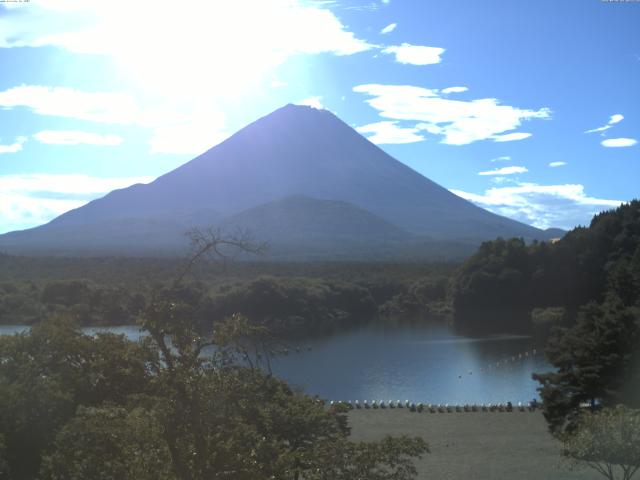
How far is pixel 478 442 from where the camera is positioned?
13.6 meters

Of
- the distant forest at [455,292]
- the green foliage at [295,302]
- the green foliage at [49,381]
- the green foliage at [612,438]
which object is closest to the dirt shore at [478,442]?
the green foliage at [612,438]

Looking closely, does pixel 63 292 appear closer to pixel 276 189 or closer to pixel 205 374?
pixel 205 374

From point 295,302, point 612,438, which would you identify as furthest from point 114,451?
point 295,302

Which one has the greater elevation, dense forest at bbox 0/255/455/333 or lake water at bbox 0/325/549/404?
dense forest at bbox 0/255/455/333

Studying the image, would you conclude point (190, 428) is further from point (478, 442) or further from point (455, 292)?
point (455, 292)

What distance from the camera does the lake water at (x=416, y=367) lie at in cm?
2045

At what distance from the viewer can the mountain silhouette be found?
274ft

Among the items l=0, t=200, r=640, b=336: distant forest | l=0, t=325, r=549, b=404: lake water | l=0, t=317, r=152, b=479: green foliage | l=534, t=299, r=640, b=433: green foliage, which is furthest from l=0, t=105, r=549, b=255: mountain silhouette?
l=0, t=317, r=152, b=479: green foliage

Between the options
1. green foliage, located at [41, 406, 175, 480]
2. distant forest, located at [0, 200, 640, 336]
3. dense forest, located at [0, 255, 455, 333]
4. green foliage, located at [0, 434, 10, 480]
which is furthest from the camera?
distant forest, located at [0, 200, 640, 336]

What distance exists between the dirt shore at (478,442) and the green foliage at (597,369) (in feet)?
2.09

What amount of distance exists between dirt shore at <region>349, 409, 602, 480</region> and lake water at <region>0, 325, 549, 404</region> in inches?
126

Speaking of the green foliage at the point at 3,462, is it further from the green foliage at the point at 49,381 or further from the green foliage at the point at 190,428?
the green foliage at the point at 190,428

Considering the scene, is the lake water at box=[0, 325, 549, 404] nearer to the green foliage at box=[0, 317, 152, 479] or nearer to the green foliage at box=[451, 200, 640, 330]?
the green foliage at box=[451, 200, 640, 330]

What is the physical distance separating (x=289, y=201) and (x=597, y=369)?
3168 inches
